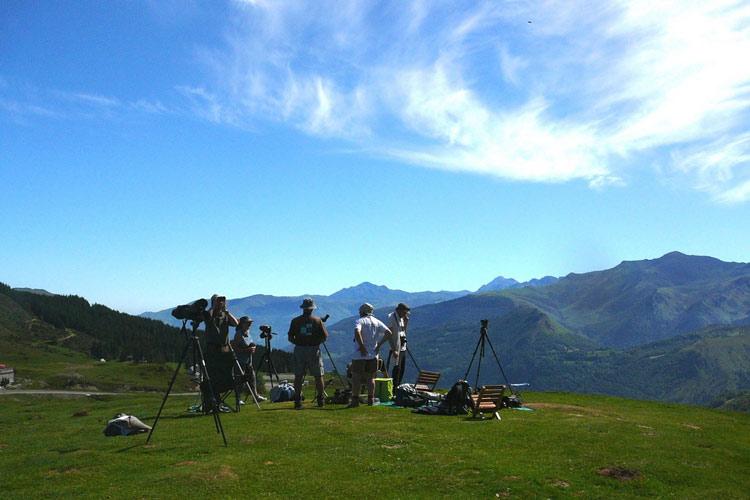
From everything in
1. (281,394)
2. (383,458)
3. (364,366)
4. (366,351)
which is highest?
(366,351)

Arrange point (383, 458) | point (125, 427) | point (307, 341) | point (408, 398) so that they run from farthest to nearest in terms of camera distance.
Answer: point (408, 398), point (307, 341), point (125, 427), point (383, 458)

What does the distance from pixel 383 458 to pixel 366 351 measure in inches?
322

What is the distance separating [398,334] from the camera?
25.2 meters

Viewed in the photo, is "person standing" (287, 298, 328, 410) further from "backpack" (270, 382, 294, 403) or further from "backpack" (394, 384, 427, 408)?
"backpack" (270, 382, 294, 403)

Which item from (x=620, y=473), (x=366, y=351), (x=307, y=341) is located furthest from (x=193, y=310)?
(x=620, y=473)

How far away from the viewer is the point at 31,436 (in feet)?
68.3

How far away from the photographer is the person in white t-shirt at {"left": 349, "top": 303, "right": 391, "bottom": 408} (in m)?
23.1

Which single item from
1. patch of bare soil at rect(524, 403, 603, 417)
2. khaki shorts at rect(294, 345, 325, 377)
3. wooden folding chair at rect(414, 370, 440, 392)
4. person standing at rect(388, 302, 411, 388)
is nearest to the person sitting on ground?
khaki shorts at rect(294, 345, 325, 377)

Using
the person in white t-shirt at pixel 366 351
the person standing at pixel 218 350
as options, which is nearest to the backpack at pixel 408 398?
the person in white t-shirt at pixel 366 351

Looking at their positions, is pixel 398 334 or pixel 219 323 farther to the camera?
pixel 398 334

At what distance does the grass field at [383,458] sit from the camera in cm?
1277

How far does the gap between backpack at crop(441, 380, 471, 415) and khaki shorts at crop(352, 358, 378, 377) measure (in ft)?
10.7

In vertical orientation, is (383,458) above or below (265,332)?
below

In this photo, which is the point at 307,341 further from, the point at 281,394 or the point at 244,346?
the point at 281,394
